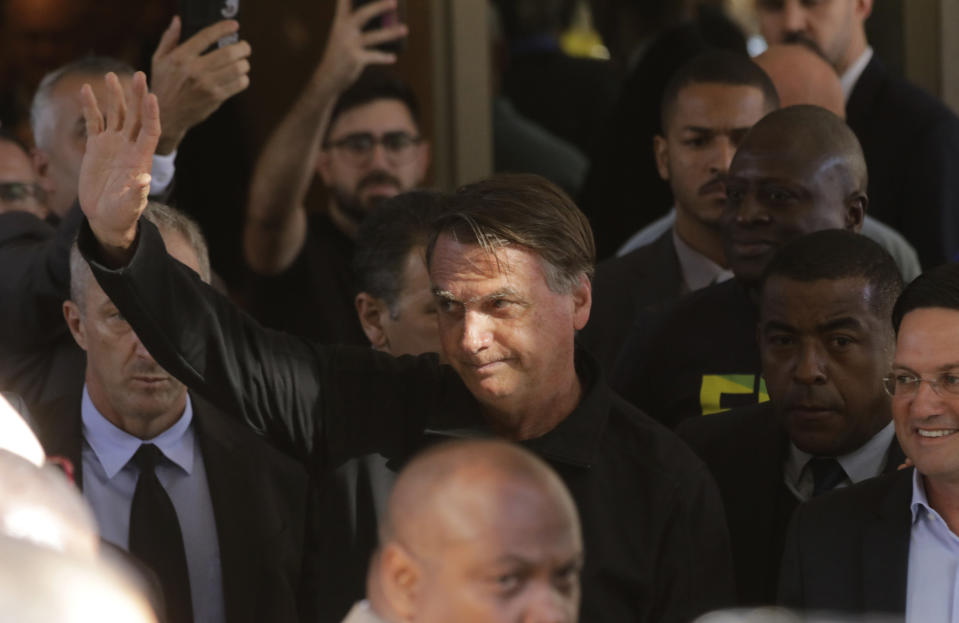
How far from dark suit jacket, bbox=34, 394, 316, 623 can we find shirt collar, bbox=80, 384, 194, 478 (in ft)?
0.09

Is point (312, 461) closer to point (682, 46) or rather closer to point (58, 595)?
point (58, 595)

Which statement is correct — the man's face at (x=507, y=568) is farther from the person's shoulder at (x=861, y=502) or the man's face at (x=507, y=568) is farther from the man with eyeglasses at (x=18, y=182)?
the man with eyeglasses at (x=18, y=182)

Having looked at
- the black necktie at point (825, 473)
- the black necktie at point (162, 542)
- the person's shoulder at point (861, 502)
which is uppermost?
the person's shoulder at point (861, 502)

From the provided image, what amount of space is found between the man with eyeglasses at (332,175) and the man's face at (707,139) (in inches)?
30.6

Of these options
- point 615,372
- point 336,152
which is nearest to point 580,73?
point 336,152

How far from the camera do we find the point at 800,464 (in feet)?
10.6

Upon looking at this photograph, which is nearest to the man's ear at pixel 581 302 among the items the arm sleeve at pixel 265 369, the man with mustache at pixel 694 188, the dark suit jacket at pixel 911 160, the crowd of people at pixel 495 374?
the crowd of people at pixel 495 374

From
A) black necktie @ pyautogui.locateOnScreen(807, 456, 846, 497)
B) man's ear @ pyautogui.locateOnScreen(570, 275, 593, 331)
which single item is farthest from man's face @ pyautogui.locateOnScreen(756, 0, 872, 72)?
man's ear @ pyautogui.locateOnScreen(570, 275, 593, 331)

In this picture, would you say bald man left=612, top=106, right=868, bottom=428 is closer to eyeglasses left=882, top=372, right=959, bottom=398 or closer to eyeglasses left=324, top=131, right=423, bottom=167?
eyeglasses left=882, top=372, right=959, bottom=398

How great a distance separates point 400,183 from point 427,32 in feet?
3.39

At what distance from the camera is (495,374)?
273 centimetres

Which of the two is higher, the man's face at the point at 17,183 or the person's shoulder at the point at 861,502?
the man's face at the point at 17,183

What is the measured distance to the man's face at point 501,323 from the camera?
8.95 feet

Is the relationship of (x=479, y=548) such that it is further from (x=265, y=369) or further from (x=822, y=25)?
(x=822, y=25)
